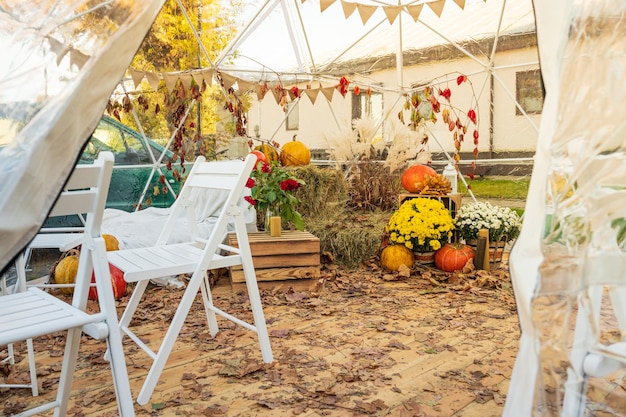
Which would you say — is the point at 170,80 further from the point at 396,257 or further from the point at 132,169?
the point at 396,257

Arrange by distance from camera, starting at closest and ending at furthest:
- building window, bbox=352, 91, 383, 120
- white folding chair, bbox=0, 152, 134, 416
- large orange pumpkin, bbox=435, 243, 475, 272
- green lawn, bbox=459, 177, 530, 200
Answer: white folding chair, bbox=0, 152, 134, 416, large orange pumpkin, bbox=435, 243, 475, 272, green lawn, bbox=459, 177, 530, 200, building window, bbox=352, 91, 383, 120

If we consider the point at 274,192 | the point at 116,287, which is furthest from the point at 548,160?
the point at 116,287

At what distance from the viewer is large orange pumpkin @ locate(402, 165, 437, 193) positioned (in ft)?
16.4

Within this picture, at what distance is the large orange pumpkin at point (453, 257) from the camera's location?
4.44m

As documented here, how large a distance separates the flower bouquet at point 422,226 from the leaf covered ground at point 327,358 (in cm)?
63

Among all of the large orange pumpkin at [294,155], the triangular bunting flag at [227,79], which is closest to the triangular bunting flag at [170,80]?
the triangular bunting flag at [227,79]

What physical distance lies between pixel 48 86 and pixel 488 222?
12.9 feet

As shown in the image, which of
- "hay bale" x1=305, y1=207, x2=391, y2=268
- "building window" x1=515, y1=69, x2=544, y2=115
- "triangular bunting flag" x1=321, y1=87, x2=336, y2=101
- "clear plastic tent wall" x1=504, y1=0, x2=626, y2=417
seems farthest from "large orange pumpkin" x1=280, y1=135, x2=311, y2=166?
"clear plastic tent wall" x1=504, y1=0, x2=626, y2=417

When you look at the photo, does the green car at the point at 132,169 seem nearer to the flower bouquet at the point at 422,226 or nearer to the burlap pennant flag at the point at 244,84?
the burlap pennant flag at the point at 244,84

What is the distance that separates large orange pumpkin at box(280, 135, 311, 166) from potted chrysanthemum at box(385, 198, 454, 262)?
1.29m

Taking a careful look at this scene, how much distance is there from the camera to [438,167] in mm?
6348

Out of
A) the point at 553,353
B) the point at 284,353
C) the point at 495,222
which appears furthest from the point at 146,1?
the point at 495,222

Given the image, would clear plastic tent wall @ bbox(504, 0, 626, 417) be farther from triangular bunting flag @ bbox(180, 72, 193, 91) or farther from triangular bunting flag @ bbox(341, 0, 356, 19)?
triangular bunting flag @ bbox(180, 72, 193, 91)

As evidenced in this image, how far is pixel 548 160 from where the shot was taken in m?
1.34
